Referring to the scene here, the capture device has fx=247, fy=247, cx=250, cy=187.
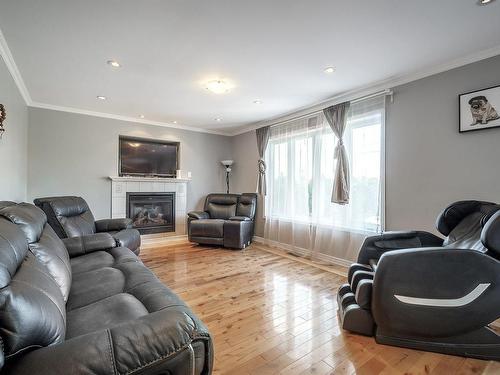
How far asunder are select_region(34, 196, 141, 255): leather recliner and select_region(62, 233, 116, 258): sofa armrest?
0.64 ft

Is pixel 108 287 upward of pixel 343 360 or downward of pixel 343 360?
upward

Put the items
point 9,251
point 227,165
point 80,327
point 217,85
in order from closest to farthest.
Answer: point 9,251 < point 80,327 < point 217,85 < point 227,165

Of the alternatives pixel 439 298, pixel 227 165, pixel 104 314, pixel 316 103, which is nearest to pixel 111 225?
pixel 104 314

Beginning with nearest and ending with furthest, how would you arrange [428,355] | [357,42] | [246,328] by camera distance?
[428,355] < [246,328] < [357,42]

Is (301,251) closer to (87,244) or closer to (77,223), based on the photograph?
(87,244)

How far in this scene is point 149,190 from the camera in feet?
15.8

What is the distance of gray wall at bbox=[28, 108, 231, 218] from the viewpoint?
12.8 ft

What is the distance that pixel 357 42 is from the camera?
7.19ft

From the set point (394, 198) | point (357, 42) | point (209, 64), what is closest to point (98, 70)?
point (209, 64)

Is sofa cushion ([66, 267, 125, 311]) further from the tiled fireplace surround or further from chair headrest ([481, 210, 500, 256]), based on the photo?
the tiled fireplace surround

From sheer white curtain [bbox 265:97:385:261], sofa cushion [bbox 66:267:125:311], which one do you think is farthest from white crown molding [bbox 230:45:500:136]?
sofa cushion [bbox 66:267:125:311]

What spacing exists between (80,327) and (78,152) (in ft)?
13.1

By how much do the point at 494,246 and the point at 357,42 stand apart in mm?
1871

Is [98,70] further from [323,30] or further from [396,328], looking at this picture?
[396,328]
